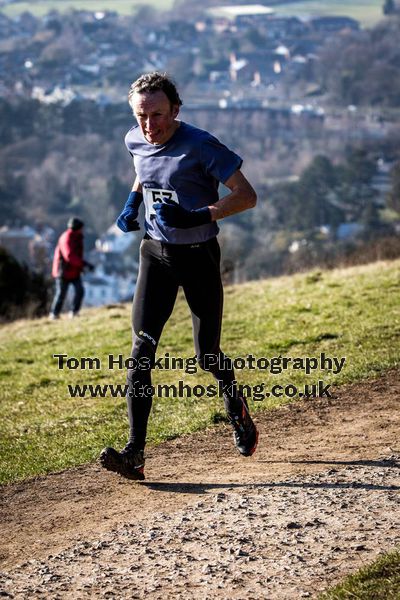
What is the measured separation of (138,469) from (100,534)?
29.6 inches

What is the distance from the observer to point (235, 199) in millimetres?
5758

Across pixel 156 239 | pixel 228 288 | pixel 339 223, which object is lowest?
pixel 339 223

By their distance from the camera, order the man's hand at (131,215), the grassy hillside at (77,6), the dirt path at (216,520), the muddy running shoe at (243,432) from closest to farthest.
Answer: the dirt path at (216,520) < the man's hand at (131,215) < the muddy running shoe at (243,432) < the grassy hillside at (77,6)

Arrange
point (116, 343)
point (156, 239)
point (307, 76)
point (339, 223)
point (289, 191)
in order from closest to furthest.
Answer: point (156, 239)
point (116, 343)
point (339, 223)
point (289, 191)
point (307, 76)

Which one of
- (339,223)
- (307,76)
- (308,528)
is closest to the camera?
(308,528)

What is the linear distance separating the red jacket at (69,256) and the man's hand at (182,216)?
11013 millimetres

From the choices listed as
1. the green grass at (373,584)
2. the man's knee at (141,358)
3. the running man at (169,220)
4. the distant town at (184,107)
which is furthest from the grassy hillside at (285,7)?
the green grass at (373,584)

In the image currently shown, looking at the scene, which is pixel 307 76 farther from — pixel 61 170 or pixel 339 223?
pixel 339 223

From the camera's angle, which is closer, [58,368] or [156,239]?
[156,239]

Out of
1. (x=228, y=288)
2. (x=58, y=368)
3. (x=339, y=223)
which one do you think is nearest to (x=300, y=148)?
(x=339, y=223)

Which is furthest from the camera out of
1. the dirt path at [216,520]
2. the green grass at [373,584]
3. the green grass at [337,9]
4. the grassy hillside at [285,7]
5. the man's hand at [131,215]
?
the grassy hillside at [285,7]

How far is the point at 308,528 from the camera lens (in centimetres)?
520

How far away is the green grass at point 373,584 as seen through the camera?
436cm

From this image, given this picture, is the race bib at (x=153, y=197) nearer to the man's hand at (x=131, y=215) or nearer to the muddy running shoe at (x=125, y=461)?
the man's hand at (x=131, y=215)
